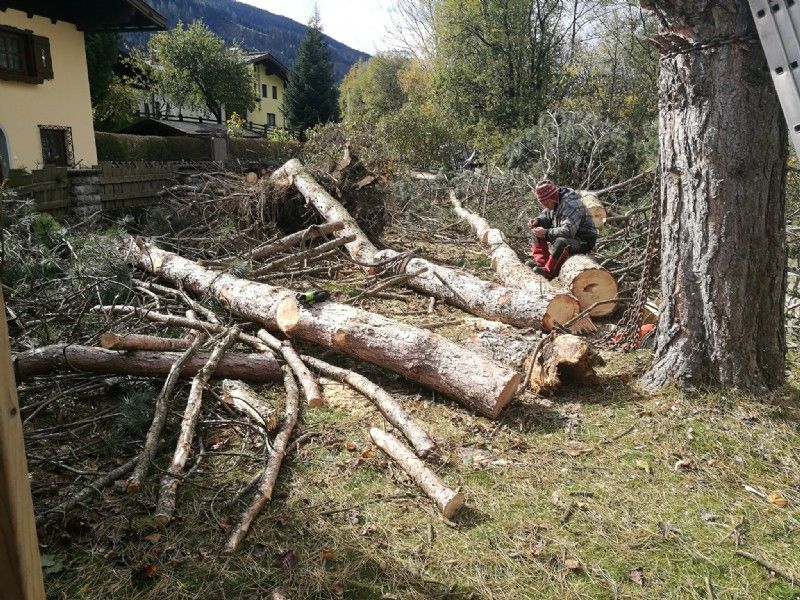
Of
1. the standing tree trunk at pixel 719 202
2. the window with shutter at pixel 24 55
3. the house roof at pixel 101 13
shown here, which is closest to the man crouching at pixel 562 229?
the standing tree trunk at pixel 719 202

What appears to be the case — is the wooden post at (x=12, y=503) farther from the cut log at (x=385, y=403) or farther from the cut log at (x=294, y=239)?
the cut log at (x=294, y=239)

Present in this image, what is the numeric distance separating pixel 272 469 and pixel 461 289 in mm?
3700

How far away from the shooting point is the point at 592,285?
603 cm

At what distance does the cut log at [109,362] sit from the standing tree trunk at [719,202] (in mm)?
3247

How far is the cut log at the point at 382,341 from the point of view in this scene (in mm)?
3914

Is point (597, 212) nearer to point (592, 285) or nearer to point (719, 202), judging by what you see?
point (592, 285)

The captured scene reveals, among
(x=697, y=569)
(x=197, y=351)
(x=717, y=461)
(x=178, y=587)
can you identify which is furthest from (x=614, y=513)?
(x=197, y=351)

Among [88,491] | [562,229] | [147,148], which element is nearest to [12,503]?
[88,491]

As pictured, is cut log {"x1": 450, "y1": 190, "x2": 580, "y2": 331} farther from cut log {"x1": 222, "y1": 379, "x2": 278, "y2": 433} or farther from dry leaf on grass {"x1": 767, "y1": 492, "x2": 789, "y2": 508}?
cut log {"x1": 222, "y1": 379, "x2": 278, "y2": 433}

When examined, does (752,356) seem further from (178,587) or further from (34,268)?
(34,268)

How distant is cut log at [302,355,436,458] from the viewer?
3.44 meters

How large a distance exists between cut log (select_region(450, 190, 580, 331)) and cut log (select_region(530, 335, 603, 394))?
1.05 meters

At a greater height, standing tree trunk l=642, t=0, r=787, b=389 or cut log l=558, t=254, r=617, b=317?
standing tree trunk l=642, t=0, r=787, b=389

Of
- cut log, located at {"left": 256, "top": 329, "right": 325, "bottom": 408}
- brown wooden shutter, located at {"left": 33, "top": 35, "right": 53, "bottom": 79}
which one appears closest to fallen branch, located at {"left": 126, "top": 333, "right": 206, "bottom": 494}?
cut log, located at {"left": 256, "top": 329, "right": 325, "bottom": 408}
